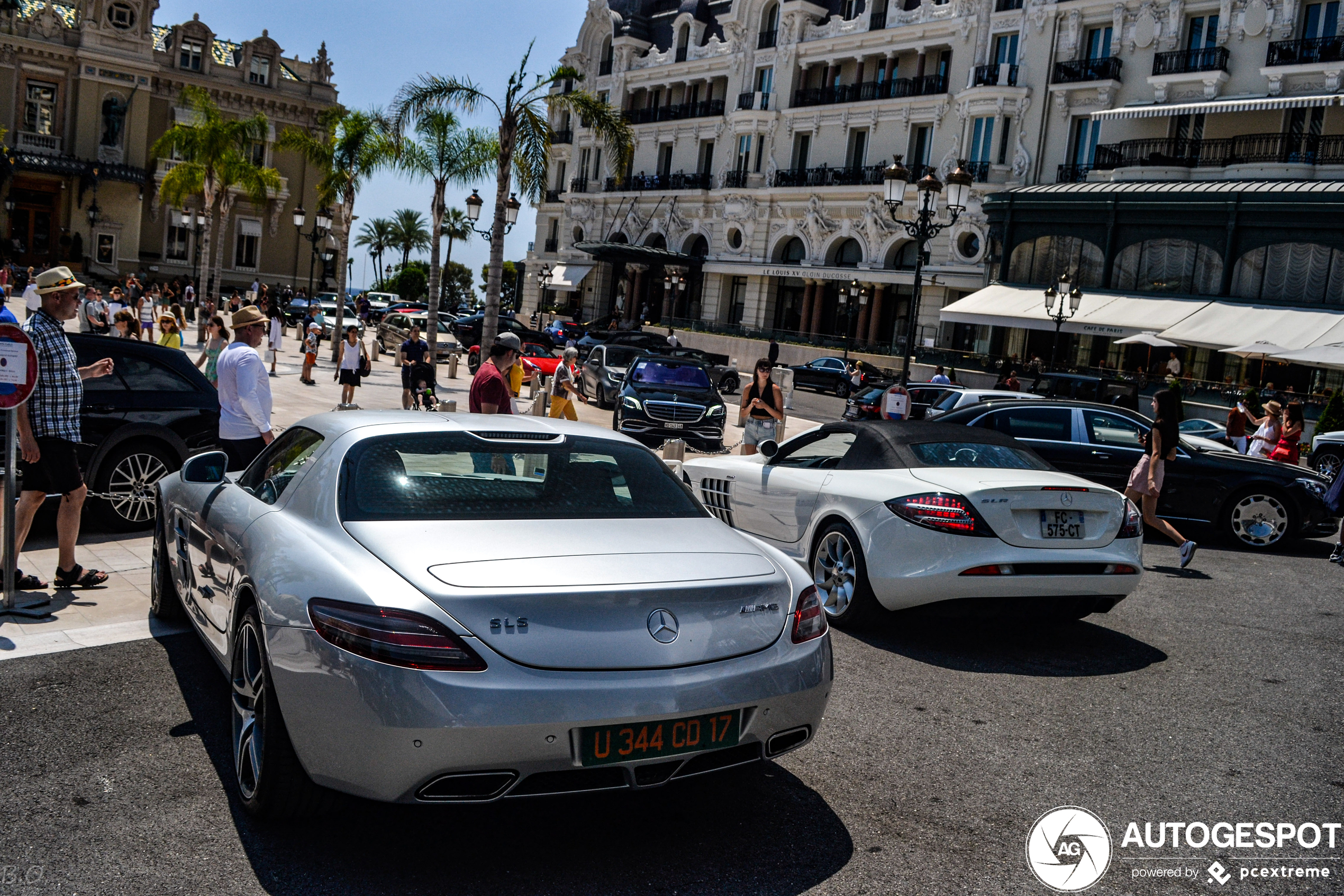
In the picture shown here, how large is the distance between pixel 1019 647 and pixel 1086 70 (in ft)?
129

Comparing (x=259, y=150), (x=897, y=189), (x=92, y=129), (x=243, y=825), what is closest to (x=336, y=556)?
(x=243, y=825)

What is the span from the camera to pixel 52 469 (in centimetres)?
629

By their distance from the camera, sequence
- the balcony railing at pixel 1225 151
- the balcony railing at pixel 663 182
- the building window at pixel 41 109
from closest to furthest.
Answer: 1. the balcony railing at pixel 1225 151
2. the balcony railing at pixel 663 182
3. the building window at pixel 41 109

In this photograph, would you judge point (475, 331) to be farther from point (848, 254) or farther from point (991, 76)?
point (991, 76)

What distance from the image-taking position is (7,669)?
5168mm

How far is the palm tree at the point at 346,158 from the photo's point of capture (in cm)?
3600

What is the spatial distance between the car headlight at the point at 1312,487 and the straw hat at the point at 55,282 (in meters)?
11.3

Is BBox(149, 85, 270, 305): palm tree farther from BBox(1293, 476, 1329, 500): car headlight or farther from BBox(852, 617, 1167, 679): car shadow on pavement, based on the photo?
BBox(852, 617, 1167, 679): car shadow on pavement

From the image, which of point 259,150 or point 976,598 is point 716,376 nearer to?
point 976,598

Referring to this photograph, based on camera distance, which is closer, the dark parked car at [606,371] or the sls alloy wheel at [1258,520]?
the sls alloy wheel at [1258,520]

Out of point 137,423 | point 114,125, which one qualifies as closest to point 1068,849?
point 137,423

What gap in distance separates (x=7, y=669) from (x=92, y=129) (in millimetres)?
63580

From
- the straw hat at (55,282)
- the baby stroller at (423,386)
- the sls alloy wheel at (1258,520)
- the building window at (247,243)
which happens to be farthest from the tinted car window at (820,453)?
the building window at (247,243)

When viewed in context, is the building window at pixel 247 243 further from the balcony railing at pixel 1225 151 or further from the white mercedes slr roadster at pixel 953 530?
the white mercedes slr roadster at pixel 953 530
